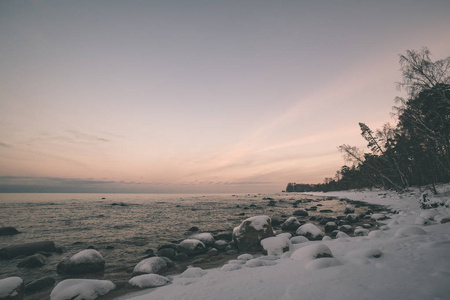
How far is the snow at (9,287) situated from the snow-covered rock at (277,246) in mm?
7858

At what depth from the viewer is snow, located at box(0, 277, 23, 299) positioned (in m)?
4.97

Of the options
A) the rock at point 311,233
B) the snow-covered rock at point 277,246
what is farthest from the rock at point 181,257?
the rock at point 311,233

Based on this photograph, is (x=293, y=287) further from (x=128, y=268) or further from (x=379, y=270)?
(x=128, y=268)

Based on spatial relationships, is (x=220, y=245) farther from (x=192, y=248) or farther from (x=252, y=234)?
(x=252, y=234)

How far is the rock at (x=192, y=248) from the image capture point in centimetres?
905

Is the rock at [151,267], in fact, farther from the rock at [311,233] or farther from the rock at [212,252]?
the rock at [311,233]

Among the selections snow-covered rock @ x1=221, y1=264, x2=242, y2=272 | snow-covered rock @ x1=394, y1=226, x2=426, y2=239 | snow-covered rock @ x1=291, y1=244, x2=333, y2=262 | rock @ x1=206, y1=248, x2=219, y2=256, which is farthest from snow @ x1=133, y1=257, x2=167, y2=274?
snow-covered rock @ x1=394, y1=226, x2=426, y2=239

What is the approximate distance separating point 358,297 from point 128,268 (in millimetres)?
7997

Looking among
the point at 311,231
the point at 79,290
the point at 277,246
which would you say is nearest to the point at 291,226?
the point at 311,231

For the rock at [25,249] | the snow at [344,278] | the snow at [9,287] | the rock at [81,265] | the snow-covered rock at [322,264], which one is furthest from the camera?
the rock at [25,249]

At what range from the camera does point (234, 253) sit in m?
9.00

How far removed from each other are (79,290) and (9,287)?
208 centimetres

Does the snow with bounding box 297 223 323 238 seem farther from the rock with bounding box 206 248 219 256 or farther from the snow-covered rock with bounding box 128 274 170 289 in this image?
the snow-covered rock with bounding box 128 274 170 289

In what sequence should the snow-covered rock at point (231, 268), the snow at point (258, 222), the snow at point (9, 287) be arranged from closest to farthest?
the snow at point (9, 287), the snow-covered rock at point (231, 268), the snow at point (258, 222)
